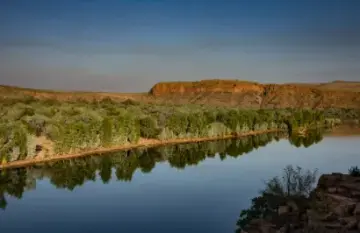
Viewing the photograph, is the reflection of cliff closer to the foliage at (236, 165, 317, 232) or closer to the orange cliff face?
the foliage at (236, 165, 317, 232)

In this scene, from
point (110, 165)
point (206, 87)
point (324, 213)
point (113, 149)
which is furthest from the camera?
point (206, 87)

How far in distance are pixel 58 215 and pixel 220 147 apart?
1180 inches

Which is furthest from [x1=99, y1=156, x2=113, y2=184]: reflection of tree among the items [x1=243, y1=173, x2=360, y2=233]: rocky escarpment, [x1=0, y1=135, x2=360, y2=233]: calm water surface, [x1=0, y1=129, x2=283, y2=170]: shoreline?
[x1=243, y1=173, x2=360, y2=233]: rocky escarpment

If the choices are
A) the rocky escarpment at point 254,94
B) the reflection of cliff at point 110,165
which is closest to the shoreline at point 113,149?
the reflection of cliff at point 110,165

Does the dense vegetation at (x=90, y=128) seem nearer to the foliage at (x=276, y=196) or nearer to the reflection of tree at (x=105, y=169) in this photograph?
the reflection of tree at (x=105, y=169)

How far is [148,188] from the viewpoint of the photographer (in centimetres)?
3122

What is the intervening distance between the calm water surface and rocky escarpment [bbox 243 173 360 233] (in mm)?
6702

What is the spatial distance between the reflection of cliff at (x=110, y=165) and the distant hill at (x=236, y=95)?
8661cm

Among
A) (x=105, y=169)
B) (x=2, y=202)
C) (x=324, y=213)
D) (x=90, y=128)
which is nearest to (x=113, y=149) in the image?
(x=90, y=128)

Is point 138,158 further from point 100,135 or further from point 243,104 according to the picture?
point 243,104

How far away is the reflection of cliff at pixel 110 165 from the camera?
3120cm

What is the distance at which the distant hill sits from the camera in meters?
142

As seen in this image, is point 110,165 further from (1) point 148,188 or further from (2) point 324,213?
(2) point 324,213

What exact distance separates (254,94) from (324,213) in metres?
150
